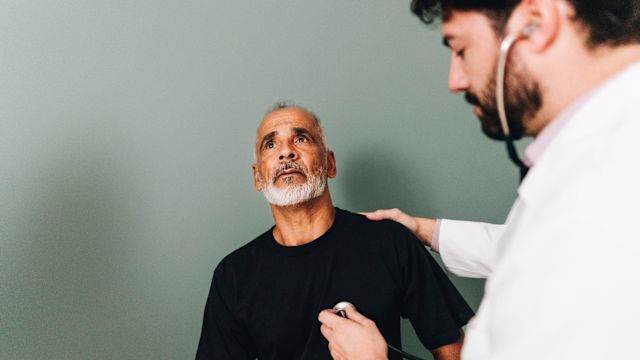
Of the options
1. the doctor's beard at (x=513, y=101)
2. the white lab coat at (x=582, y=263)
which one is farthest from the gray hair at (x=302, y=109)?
the white lab coat at (x=582, y=263)

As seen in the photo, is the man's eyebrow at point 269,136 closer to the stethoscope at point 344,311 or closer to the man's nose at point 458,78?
the stethoscope at point 344,311

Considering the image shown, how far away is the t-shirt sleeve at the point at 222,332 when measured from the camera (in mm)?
1404

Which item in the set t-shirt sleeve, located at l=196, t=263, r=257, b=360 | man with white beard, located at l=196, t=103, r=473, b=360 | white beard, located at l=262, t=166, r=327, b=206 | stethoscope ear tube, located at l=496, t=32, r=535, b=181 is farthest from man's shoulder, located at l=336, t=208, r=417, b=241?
stethoscope ear tube, located at l=496, t=32, r=535, b=181

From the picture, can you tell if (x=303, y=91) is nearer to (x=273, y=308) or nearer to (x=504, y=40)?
(x=273, y=308)

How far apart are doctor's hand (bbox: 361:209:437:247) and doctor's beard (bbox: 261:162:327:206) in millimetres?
160

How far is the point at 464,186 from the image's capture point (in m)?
1.89

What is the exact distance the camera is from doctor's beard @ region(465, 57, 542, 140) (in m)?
0.75

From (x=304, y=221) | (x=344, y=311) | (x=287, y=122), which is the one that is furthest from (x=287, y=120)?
(x=344, y=311)

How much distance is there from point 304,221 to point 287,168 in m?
0.15

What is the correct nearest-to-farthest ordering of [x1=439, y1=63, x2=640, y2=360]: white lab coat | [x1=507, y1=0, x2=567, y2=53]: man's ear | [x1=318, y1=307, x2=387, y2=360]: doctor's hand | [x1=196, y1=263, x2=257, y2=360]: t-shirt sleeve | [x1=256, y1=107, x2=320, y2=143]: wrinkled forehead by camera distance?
1. [x1=439, y1=63, x2=640, y2=360]: white lab coat
2. [x1=507, y1=0, x2=567, y2=53]: man's ear
3. [x1=318, y1=307, x2=387, y2=360]: doctor's hand
4. [x1=196, y1=263, x2=257, y2=360]: t-shirt sleeve
5. [x1=256, y1=107, x2=320, y2=143]: wrinkled forehead

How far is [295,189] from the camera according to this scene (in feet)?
4.73

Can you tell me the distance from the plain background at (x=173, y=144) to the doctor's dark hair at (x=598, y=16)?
40.2 inches

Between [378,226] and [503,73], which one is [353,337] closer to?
[378,226]

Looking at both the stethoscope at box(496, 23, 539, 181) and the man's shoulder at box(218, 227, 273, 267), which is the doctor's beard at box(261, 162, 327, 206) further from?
the stethoscope at box(496, 23, 539, 181)
